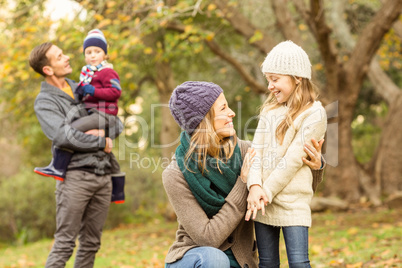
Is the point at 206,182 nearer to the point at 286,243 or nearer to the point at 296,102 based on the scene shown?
the point at 286,243

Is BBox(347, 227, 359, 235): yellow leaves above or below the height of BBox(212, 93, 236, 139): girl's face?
below

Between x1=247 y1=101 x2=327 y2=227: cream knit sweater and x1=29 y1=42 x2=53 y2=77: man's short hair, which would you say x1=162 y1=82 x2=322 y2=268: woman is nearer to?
x1=247 y1=101 x2=327 y2=227: cream knit sweater

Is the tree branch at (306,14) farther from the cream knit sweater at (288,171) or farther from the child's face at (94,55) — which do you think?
the cream knit sweater at (288,171)

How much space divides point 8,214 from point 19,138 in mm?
2330

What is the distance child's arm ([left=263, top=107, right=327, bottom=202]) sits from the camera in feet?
8.54

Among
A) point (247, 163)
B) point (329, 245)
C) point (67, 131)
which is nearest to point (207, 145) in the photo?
point (247, 163)

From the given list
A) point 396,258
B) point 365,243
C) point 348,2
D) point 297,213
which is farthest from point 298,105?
point 348,2

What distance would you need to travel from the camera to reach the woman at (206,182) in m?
2.54

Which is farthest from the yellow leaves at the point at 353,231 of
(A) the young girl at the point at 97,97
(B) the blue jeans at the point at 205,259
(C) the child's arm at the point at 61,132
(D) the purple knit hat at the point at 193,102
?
(D) the purple knit hat at the point at 193,102

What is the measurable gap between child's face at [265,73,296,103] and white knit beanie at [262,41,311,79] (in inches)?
1.7

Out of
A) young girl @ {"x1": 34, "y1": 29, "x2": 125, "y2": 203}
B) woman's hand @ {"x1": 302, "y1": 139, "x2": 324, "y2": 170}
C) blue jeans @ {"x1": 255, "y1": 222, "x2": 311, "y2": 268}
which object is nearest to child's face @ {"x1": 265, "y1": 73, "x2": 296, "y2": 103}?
woman's hand @ {"x1": 302, "y1": 139, "x2": 324, "y2": 170}

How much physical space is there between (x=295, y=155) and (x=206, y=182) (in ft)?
1.87

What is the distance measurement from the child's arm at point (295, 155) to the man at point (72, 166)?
1.63 meters

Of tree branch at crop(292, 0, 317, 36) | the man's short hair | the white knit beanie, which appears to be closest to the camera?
the white knit beanie
